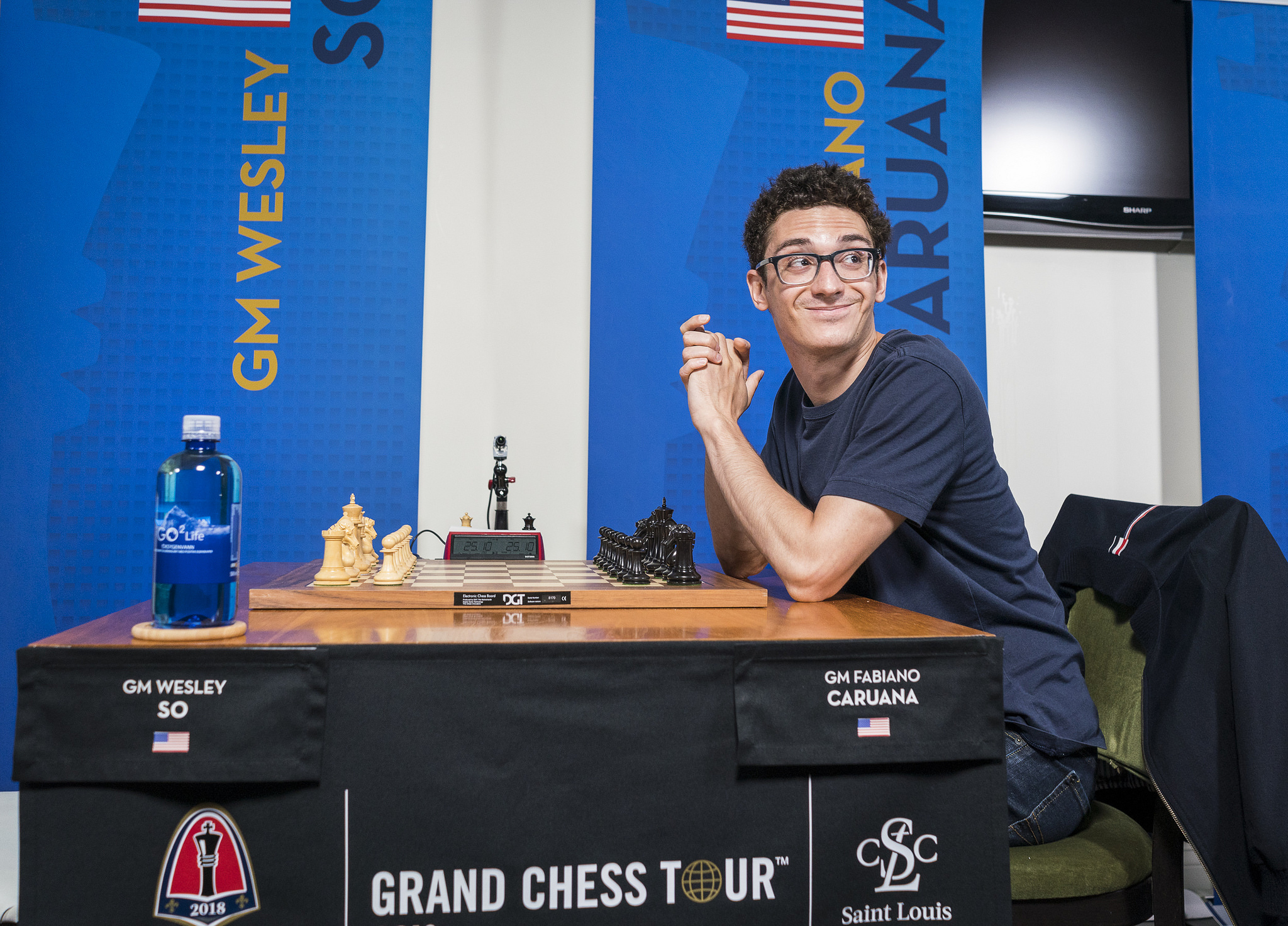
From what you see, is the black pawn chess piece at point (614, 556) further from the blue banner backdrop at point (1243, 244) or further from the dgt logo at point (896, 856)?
the blue banner backdrop at point (1243, 244)

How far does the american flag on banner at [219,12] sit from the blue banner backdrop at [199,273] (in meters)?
0.01

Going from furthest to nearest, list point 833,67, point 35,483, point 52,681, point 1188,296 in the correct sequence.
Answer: point 1188,296
point 833,67
point 35,483
point 52,681

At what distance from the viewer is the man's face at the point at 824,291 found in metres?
1.72

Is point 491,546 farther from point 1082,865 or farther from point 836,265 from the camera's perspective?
point 1082,865

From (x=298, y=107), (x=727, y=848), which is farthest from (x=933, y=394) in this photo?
(x=298, y=107)

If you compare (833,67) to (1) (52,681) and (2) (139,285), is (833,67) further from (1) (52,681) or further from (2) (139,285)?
(1) (52,681)

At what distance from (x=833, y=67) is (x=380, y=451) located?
7.13ft

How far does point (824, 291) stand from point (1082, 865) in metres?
1.12

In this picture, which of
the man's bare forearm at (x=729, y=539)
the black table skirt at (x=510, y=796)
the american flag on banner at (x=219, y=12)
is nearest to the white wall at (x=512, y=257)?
the american flag on banner at (x=219, y=12)

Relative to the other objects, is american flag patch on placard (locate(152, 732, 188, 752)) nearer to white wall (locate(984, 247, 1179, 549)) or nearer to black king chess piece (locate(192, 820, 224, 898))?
black king chess piece (locate(192, 820, 224, 898))

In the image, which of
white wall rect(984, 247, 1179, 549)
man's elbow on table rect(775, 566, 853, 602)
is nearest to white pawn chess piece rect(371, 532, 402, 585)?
man's elbow on table rect(775, 566, 853, 602)

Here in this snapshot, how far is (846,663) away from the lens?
3.61ft

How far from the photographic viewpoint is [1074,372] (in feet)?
11.3

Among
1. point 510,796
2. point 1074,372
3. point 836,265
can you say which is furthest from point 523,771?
point 1074,372
